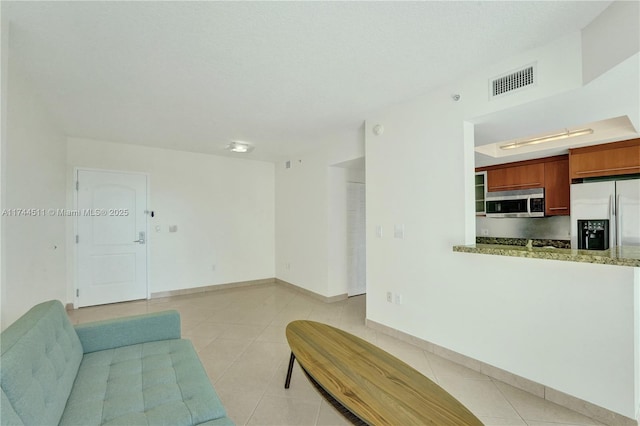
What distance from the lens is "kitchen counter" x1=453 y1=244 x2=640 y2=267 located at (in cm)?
172

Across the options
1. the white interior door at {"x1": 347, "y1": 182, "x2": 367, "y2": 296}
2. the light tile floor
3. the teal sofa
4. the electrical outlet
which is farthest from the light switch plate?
the teal sofa

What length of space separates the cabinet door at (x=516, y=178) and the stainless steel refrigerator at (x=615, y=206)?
0.63m

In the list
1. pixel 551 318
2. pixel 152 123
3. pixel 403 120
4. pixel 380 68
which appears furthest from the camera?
pixel 152 123

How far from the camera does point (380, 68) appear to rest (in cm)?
227

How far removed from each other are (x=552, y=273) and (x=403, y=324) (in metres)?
1.44

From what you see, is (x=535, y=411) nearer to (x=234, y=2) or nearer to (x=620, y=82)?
(x=620, y=82)

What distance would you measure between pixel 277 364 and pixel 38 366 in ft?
5.59

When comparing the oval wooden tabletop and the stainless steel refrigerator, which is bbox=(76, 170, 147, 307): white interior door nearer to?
the oval wooden tabletop

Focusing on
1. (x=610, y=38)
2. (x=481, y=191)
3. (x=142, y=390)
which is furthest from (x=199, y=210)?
(x=610, y=38)

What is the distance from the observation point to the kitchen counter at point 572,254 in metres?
1.72

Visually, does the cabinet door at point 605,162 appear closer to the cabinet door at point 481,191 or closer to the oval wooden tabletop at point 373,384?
the cabinet door at point 481,191

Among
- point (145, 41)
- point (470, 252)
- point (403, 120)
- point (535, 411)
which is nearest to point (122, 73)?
point (145, 41)

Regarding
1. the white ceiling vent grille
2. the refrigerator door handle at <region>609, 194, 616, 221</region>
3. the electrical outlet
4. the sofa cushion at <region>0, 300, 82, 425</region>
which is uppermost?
the white ceiling vent grille

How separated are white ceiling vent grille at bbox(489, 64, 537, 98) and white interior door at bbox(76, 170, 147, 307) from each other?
4921mm
